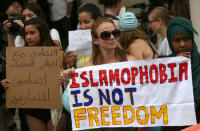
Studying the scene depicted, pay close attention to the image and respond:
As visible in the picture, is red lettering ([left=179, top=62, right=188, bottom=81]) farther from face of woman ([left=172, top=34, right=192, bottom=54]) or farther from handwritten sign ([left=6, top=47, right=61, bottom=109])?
handwritten sign ([left=6, top=47, right=61, bottom=109])

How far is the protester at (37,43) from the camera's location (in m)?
4.78

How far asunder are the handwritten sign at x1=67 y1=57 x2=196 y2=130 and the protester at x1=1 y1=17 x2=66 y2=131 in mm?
784

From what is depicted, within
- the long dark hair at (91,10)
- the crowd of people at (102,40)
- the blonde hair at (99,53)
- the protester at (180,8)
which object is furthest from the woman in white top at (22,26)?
the protester at (180,8)

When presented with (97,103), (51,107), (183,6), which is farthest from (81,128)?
(183,6)

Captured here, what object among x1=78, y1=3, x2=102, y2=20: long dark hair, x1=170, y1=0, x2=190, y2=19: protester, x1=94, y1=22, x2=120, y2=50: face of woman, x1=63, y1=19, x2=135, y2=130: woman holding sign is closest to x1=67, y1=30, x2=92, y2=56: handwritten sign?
x1=78, y1=3, x2=102, y2=20: long dark hair

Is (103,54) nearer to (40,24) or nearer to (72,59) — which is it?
(72,59)

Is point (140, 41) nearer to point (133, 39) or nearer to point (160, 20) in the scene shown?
point (133, 39)

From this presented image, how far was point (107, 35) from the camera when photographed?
4.18m

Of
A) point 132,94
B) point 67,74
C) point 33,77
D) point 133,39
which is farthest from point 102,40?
point 33,77

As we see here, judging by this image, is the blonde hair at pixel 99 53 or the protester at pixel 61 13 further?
the protester at pixel 61 13

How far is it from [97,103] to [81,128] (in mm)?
296

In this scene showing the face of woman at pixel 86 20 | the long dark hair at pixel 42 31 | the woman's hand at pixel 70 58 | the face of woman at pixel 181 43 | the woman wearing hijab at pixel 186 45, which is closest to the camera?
the woman wearing hijab at pixel 186 45

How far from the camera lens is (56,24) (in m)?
7.46

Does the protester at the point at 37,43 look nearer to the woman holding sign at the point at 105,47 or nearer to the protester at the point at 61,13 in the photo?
the woman holding sign at the point at 105,47
